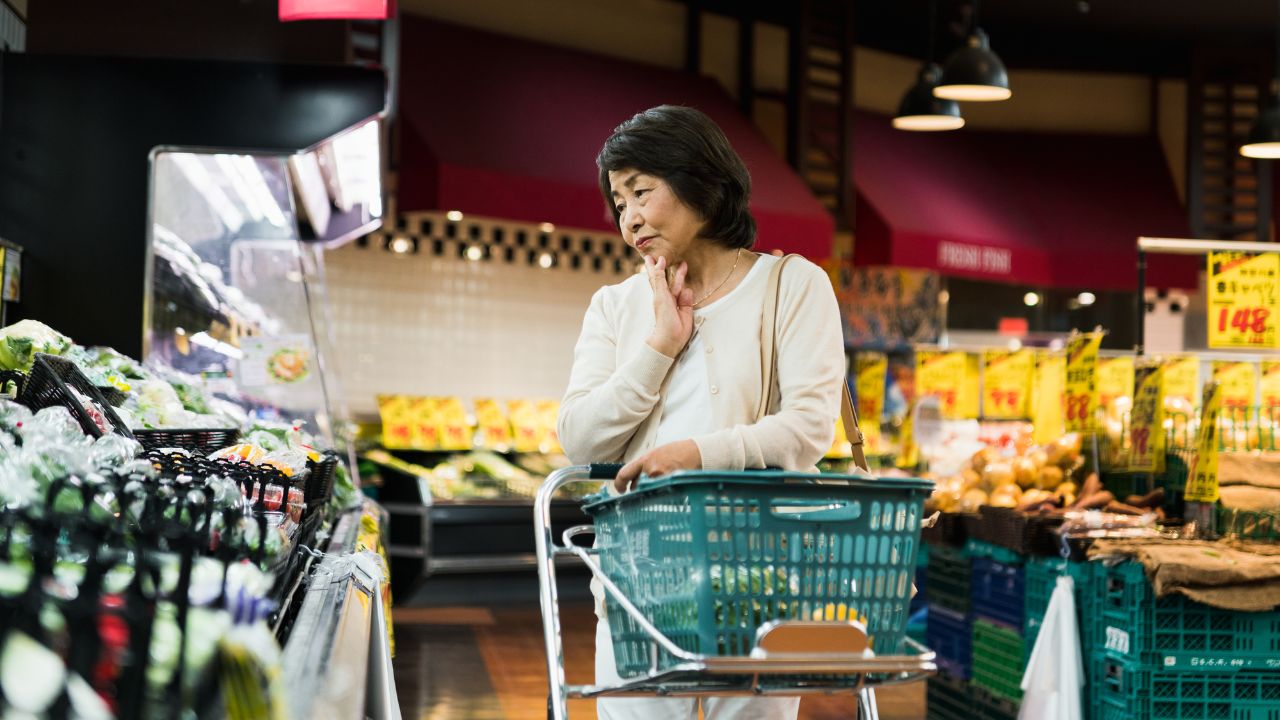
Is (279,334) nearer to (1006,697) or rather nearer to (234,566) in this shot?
(1006,697)

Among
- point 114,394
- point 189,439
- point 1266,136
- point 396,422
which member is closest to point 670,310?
point 189,439

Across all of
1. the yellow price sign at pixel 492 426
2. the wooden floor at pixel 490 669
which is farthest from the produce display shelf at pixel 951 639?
the yellow price sign at pixel 492 426

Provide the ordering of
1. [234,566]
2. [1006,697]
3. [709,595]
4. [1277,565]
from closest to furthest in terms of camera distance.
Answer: [234,566], [709,595], [1277,565], [1006,697]

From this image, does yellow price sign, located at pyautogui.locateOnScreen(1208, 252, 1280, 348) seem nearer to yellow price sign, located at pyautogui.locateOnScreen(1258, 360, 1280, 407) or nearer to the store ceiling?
yellow price sign, located at pyautogui.locateOnScreen(1258, 360, 1280, 407)

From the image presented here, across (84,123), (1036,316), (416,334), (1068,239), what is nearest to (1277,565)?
(84,123)

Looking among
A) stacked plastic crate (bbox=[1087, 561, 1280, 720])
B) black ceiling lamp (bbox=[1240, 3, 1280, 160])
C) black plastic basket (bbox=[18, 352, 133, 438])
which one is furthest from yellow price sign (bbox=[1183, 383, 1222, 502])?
black ceiling lamp (bbox=[1240, 3, 1280, 160])

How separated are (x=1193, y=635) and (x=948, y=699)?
156cm

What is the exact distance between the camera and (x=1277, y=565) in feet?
13.6

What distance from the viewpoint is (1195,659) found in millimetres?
4188

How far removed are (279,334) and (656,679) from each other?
3927mm

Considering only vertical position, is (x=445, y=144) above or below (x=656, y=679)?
above

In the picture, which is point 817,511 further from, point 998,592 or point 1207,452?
point 998,592

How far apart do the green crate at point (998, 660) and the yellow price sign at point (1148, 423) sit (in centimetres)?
84

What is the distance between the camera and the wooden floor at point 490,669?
6105 millimetres
